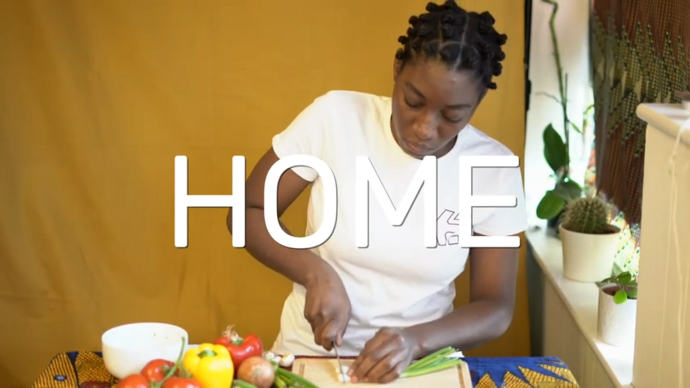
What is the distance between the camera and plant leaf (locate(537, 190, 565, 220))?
7.64ft

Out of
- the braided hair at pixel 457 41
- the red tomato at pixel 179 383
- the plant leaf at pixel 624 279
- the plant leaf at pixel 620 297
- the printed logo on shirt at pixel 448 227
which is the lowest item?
the plant leaf at pixel 620 297

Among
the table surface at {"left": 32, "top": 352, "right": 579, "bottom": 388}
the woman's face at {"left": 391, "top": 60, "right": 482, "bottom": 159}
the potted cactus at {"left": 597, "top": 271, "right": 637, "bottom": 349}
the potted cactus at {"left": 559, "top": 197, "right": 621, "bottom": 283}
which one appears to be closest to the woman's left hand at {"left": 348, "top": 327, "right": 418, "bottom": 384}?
the table surface at {"left": 32, "top": 352, "right": 579, "bottom": 388}

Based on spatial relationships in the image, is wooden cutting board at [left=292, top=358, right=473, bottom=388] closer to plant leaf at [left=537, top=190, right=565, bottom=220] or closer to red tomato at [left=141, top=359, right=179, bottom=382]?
red tomato at [left=141, top=359, right=179, bottom=382]

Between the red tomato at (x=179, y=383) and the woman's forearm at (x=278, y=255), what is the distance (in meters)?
0.47

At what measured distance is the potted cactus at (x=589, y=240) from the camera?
6.81 ft

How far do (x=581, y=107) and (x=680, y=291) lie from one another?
132 cm

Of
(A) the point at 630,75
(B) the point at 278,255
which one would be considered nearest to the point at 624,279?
(A) the point at 630,75

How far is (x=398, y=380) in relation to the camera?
1.32 m

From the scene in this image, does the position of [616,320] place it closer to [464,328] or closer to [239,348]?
[464,328]

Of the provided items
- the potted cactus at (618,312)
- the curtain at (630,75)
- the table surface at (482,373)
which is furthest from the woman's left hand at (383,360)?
the curtain at (630,75)

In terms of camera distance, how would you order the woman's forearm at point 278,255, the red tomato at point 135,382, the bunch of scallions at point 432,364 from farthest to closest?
the woman's forearm at point 278,255, the bunch of scallions at point 432,364, the red tomato at point 135,382

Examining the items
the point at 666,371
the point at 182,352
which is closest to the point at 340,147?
the point at 182,352

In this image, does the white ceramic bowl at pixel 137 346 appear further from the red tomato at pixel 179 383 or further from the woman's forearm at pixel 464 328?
the woman's forearm at pixel 464 328

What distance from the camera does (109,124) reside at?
2.48 meters
